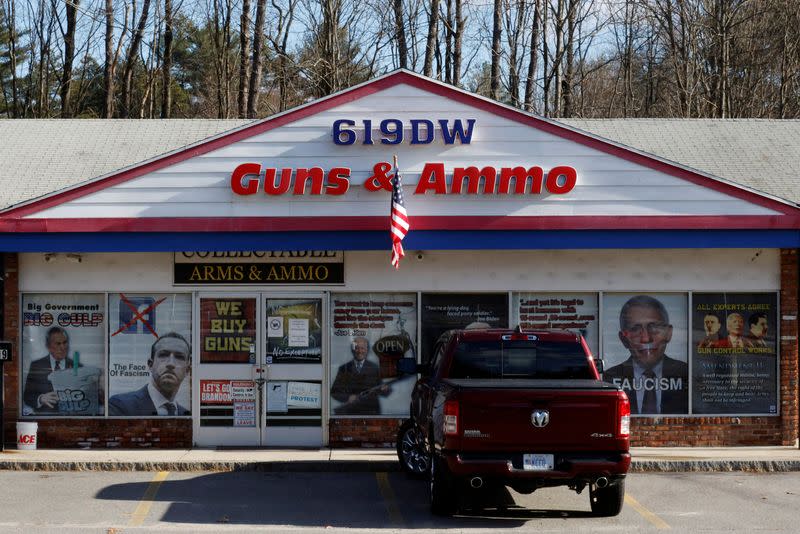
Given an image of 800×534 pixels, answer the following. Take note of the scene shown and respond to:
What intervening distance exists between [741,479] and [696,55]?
24.3 metres

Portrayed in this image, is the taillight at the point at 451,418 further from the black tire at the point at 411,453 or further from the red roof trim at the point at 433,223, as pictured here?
the red roof trim at the point at 433,223

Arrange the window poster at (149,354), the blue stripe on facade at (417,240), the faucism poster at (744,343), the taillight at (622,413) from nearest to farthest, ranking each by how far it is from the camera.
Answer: the taillight at (622,413) < the blue stripe on facade at (417,240) < the window poster at (149,354) < the faucism poster at (744,343)

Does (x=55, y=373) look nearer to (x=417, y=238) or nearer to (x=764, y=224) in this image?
(x=417, y=238)

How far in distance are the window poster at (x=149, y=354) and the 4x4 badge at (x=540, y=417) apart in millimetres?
6861

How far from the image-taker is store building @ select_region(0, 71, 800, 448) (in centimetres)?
1450

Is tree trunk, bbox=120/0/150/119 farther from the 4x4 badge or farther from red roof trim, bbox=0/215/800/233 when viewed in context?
the 4x4 badge

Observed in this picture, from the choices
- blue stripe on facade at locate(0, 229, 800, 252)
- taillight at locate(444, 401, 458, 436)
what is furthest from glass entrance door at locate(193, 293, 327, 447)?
taillight at locate(444, 401, 458, 436)

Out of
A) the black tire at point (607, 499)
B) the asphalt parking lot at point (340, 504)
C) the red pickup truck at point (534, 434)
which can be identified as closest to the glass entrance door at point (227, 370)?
the asphalt parking lot at point (340, 504)

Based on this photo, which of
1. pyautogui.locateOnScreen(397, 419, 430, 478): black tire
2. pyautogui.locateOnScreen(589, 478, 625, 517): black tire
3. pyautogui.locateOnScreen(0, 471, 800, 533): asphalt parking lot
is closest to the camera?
pyautogui.locateOnScreen(0, 471, 800, 533): asphalt parking lot

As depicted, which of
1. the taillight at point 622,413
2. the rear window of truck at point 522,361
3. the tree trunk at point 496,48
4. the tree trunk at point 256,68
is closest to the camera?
the taillight at point 622,413

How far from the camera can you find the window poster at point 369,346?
49.5ft

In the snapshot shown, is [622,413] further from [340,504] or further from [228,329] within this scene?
[228,329]

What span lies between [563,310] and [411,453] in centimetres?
361

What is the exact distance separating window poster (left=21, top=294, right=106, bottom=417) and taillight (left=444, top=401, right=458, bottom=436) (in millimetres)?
7094
